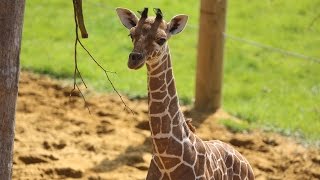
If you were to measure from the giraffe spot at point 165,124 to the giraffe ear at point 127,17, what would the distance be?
0.67 metres

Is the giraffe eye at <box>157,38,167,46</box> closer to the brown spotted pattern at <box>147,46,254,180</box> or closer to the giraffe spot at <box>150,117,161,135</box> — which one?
the brown spotted pattern at <box>147,46,254,180</box>

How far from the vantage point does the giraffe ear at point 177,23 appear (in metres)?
4.86

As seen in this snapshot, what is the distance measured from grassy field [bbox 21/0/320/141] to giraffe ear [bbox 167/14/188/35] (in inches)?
141

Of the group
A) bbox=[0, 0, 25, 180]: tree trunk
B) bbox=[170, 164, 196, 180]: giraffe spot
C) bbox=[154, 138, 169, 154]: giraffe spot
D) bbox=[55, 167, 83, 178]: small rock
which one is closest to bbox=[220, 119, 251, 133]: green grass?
bbox=[55, 167, 83, 178]: small rock

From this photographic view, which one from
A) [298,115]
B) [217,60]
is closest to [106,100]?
[217,60]

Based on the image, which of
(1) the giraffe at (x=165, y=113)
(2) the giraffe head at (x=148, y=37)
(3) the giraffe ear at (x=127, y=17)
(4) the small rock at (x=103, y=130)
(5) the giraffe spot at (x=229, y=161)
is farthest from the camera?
(4) the small rock at (x=103, y=130)

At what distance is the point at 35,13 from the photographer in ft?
40.4

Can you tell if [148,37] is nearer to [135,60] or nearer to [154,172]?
[135,60]

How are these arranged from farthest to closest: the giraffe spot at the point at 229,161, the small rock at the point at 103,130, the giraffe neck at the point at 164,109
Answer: the small rock at the point at 103,130 < the giraffe spot at the point at 229,161 < the giraffe neck at the point at 164,109

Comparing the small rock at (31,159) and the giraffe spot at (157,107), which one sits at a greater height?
the giraffe spot at (157,107)

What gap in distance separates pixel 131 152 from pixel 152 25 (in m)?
3.31

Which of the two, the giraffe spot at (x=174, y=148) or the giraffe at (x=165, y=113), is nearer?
the giraffe at (x=165, y=113)

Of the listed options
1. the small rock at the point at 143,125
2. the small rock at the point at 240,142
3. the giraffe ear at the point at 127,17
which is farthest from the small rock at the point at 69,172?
the giraffe ear at the point at 127,17

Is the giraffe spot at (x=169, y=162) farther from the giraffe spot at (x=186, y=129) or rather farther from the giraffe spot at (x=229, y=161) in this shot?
the giraffe spot at (x=229, y=161)
